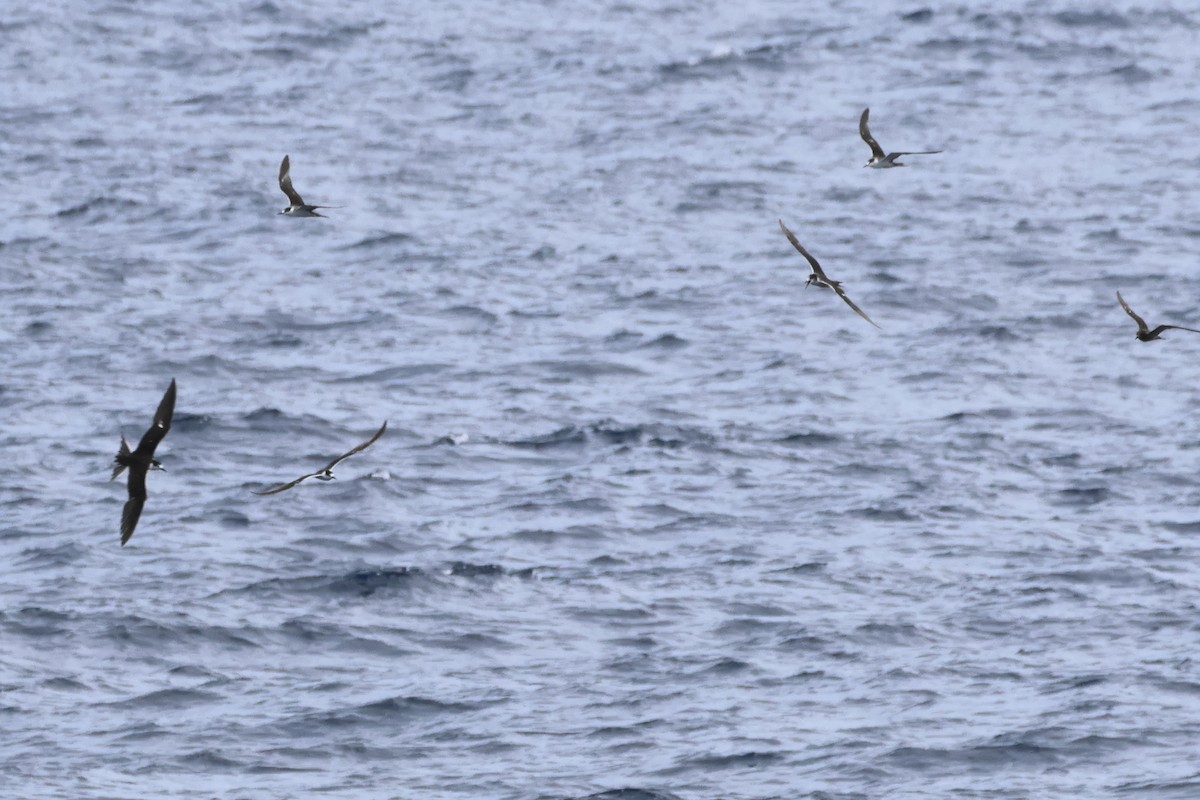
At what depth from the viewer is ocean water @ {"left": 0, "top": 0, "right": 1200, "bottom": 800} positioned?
2248 centimetres

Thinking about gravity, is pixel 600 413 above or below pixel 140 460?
below

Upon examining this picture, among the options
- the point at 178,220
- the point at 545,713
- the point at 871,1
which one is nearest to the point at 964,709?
the point at 545,713

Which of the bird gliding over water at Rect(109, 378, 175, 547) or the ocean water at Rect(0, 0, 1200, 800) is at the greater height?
the bird gliding over water at Rect(109, 378, 175, 547)

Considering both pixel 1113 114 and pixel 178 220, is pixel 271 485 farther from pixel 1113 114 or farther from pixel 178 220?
pixel 1113 114

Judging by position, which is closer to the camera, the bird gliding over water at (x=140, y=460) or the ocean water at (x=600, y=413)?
the bird gliding over water at (x=140, y=460)

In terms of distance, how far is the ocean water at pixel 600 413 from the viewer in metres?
22.5

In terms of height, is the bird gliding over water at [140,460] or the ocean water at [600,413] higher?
the bird gliding over water at [140,460]

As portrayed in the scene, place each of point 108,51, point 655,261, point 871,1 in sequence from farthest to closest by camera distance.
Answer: point 871,1, point 108,51, point 655,261

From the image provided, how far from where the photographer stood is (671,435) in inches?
1185

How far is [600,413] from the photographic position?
3106 centimetres

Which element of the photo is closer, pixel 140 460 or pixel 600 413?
pixel 140 460

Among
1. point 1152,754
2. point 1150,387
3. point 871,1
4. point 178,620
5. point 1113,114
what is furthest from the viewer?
point 871,1

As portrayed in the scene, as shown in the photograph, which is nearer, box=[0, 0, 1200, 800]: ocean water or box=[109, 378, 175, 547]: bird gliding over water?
box=[109, 378, 175, 547]: bird gliding over water

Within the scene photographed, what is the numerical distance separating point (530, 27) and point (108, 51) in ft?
30.5
